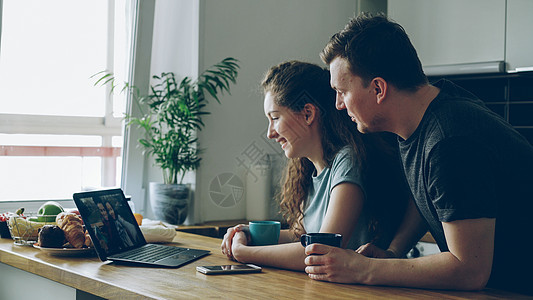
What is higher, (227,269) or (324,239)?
(324,239)

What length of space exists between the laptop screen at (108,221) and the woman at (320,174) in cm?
32

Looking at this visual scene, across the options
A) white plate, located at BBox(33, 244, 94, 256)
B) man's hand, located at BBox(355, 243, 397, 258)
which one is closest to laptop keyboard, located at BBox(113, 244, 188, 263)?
white plate, located at BBox(33, 244, 94, 256)

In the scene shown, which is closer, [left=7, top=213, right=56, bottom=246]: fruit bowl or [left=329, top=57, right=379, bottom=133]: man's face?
[left=329, top=57, right=379, bottom=133]: man's face

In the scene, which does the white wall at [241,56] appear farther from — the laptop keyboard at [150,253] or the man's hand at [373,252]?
the man's hand at [373,252]

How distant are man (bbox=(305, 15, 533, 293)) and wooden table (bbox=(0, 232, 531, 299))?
4cm

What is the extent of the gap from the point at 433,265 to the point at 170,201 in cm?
190

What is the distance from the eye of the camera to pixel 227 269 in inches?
61.9

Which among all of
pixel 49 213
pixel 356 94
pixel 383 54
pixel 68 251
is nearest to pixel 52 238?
pixel 68 251

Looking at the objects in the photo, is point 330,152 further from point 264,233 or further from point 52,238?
point 52,238

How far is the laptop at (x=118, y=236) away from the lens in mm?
1717

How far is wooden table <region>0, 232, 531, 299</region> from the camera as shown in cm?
131

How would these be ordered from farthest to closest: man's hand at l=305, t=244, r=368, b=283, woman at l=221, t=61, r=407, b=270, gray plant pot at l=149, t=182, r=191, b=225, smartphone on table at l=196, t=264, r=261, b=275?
gray plant pot at l=149, t=182, r=191, b=225, woman at l=221, t=61, r=407, b=270, smartphone on table at l=196, t=264, r=261, b=275, man's hand at l=305, t=244, r=368, b=283

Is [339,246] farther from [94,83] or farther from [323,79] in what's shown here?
[94,83]

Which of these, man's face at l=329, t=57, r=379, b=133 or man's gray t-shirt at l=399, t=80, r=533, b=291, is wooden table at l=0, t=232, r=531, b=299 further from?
man's face at l=329, t=57, r=379, b=133
